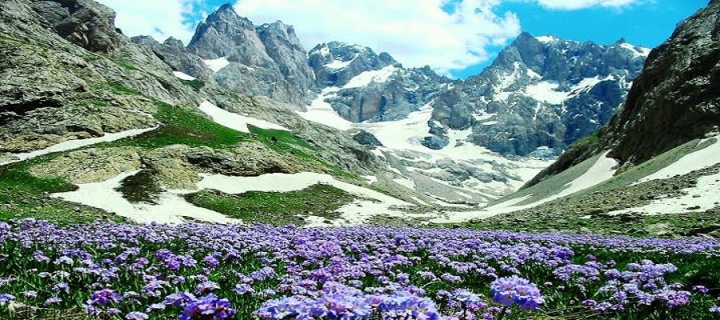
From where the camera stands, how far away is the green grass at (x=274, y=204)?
4666cm

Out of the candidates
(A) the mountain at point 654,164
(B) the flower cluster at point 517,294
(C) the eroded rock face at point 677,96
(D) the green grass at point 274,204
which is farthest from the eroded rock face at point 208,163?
(C) the eroded rock face at point 677,96

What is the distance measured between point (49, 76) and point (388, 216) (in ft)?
159

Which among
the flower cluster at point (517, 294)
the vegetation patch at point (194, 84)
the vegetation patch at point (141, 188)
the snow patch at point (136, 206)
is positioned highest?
the vegetation patch at point (194, 84)

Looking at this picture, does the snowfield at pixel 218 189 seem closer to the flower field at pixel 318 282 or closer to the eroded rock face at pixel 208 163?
the eroded rock face at pixel 208 163

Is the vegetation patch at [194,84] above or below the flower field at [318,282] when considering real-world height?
above

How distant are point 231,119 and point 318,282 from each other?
420ft

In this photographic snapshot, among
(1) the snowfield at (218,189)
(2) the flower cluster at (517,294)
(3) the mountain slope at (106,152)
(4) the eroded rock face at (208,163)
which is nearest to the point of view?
(2) the flower cluster at (517,294)

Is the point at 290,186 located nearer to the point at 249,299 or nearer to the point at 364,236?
the point at 364,236

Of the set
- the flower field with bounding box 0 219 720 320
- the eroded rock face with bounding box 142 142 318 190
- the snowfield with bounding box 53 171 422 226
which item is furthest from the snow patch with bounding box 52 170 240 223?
the flower field with bounding box 0 219 720 320

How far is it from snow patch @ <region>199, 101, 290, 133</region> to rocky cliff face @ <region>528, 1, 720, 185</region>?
8088cm

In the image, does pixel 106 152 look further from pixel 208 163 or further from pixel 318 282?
pixel 318 282

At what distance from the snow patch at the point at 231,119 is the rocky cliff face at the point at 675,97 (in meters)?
80.9

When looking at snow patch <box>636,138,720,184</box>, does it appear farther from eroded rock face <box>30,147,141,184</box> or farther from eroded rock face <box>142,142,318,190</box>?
eroded rock face <box>30,147,141,184</box>

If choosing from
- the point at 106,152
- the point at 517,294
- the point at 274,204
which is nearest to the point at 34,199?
the point at 106,152
